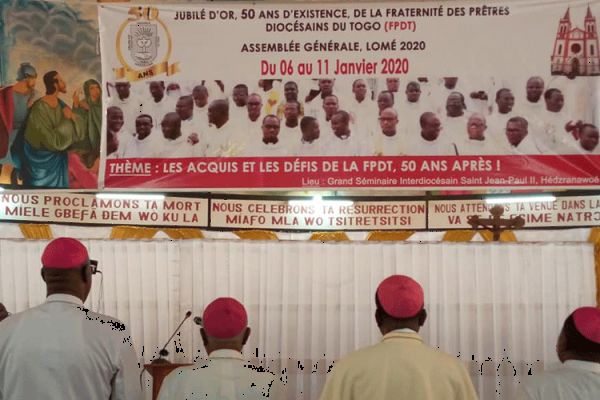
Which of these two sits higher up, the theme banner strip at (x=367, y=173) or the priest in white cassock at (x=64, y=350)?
the theme banner strip at (x=367, y=173)

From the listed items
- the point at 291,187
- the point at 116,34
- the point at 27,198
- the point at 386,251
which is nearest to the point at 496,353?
the point at 386,251

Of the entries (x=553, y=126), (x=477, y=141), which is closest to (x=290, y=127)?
(x=477, y=141)

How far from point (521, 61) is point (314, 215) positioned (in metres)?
3.41

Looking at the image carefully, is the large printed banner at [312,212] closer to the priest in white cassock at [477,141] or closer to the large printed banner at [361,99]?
the large printed banner at [361,99]

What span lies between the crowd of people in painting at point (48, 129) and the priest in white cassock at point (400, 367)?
2.32 metres

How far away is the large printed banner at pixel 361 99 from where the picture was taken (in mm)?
5008

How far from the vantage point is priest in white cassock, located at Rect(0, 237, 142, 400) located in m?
3.38

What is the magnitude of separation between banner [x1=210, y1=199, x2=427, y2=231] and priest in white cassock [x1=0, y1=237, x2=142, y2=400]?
4501 mm

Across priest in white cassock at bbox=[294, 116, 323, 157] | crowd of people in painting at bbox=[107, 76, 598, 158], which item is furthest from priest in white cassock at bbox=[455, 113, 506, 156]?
priest in white cassock at bbox=[294, 116, 323, 157]

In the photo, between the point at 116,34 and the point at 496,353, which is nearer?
the point at 116,34

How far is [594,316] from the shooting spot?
3529 millimetres

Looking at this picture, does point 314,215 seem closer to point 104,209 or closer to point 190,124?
point 104,209

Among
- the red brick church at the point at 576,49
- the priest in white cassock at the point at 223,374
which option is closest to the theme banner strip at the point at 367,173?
the red brick church at the point at 576,49

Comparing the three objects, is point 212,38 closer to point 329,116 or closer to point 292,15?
point 292,15
